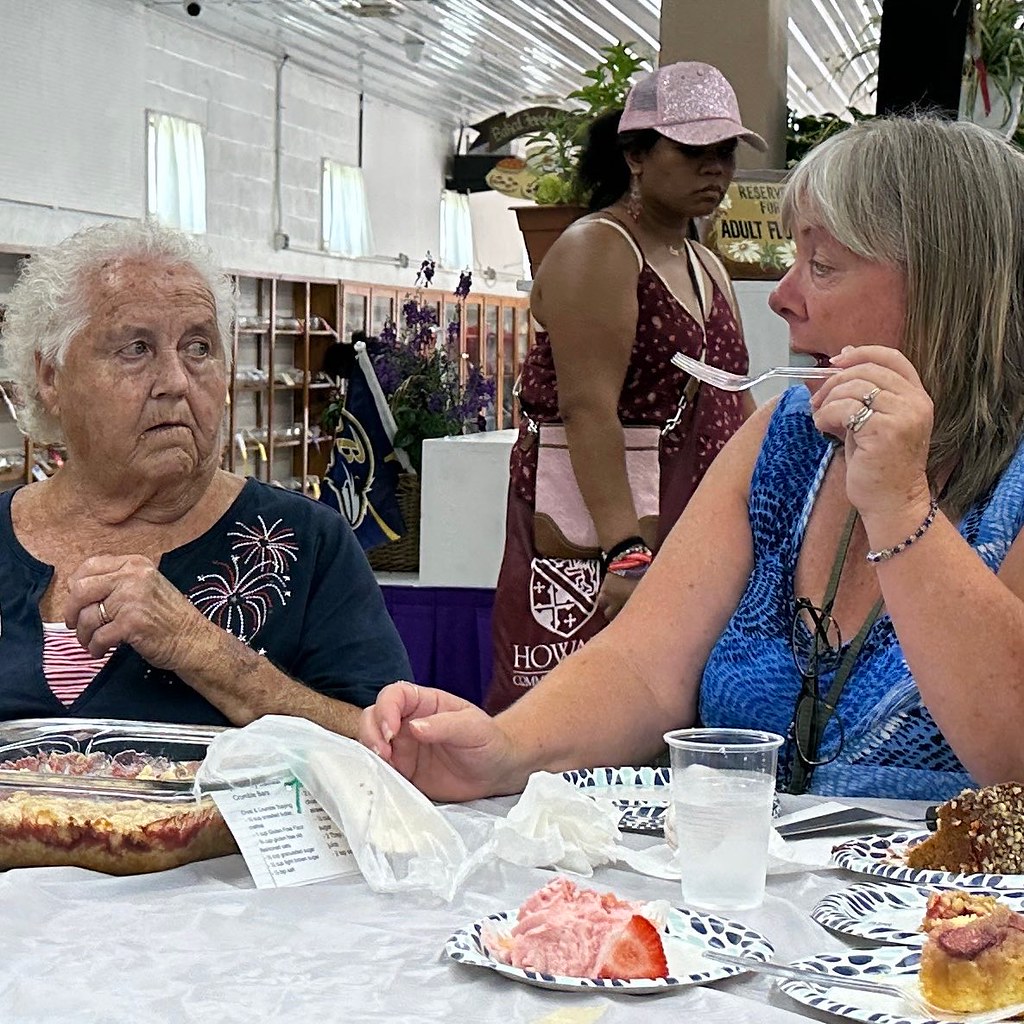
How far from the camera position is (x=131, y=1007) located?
943 mm

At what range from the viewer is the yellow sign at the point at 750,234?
393 cm

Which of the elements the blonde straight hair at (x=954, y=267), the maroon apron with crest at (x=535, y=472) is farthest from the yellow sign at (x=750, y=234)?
the blonde straight hair at (x=954, y=267)

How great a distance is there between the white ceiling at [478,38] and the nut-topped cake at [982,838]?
943 centimetres

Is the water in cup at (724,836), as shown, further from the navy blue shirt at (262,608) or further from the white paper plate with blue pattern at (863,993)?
the navy blue shirt at (262,608)

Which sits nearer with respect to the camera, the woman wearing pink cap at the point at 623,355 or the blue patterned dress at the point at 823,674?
the blue patterned dress at the point at 823,674

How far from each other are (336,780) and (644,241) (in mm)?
1957

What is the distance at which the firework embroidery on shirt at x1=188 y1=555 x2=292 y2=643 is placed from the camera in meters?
2.07

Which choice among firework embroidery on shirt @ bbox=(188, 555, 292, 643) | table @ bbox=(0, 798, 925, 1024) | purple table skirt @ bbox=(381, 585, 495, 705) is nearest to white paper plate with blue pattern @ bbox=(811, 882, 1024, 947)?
table @ bbox=(0, 798, 925, 1024)

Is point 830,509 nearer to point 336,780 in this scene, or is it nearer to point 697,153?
point 336,780

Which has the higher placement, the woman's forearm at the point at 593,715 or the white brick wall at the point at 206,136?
the white brick wall at the point at 206,136

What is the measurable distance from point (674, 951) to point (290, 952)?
0.25 meters

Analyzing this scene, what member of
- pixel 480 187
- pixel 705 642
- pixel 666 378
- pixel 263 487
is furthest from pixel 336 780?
pixel 480 187

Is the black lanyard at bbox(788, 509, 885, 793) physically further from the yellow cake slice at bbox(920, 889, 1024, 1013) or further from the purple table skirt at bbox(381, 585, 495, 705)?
the purple table skirt at bbox(381, 585, 495, 705)

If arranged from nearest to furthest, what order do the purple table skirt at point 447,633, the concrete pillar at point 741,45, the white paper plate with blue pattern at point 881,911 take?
the white paper plate with blue pattern at point 881,911 < the purple table skirt at point 447,633 < the concrete pillar at point 741,45
